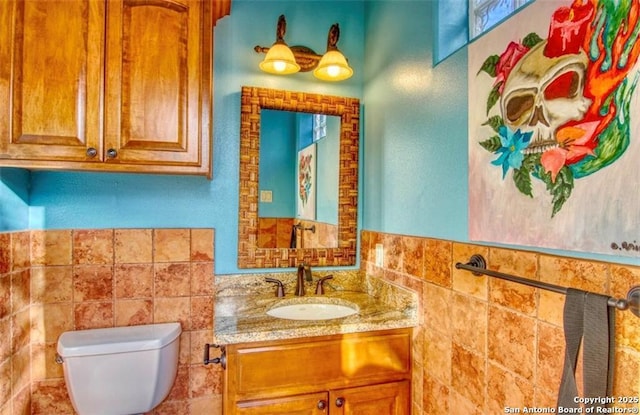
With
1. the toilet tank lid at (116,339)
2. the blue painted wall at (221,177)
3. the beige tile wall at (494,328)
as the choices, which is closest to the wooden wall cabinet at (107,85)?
the blue painted wall at (221,177)

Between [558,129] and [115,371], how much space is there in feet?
5.69

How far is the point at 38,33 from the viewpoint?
1.31 meters

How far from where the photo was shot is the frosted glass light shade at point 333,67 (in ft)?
5.96

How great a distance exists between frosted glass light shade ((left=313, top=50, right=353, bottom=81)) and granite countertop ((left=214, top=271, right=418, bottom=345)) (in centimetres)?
107

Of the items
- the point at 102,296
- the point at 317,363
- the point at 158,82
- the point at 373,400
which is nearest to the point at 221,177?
the point at 158,82

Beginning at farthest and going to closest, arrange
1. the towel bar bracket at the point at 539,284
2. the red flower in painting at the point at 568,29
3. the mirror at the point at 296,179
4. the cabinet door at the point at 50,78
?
the mirror at the point at 296,179 < the cabinet door at the point at 50,78 < the red flower in painting at the point at 568,29 < the towel bar bracket at the point at 539,284

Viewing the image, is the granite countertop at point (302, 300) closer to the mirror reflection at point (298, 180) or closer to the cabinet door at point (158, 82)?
the mirror reflection at point (298, 180)

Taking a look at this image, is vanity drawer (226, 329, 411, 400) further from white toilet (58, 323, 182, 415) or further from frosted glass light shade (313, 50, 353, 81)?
frosted glass light shade (313, 50, 353, 81)

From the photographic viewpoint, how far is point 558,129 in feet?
3.08

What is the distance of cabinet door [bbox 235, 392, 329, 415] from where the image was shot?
1355 mm

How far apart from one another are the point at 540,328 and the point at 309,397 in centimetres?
88

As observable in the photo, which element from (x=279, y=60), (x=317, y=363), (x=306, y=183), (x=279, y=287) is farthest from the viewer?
(x=306, y=183)

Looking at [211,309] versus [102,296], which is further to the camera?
[211,309]

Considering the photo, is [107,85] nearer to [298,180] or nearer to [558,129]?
[298,180]
